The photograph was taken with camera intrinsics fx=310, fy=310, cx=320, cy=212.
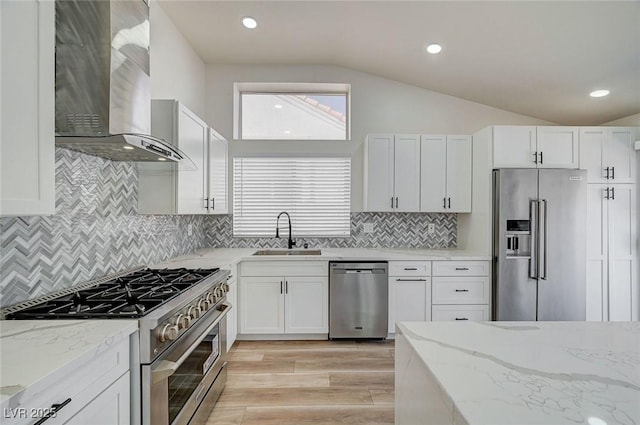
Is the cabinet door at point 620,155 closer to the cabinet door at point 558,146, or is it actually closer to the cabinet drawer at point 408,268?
the cabinet door at point 558,146

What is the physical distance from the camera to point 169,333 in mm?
1453

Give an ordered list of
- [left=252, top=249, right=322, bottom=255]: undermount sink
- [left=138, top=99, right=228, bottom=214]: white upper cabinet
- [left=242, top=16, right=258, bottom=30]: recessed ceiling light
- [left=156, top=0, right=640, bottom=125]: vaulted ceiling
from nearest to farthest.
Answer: [left=138, top=99, right=228, bottom=214]: white upper cabinet → [left=156, top=0, right=640, bottom=125]: vaulted ceiling → [left=242, top=16, right=258, bottom=30]: recessed ceiling light → [left=252, top=249, right=322, bottom=255]: undermount sink

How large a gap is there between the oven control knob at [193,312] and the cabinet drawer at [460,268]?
2.45 meters

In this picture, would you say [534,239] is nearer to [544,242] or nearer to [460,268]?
[544,242]

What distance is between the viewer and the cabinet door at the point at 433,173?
3.65 m

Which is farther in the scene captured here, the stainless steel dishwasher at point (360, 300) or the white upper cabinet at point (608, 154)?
the stainless steel dishwasher at point (360, 300)

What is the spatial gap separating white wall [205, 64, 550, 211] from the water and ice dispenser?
1.46 metres

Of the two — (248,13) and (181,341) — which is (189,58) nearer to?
(248,13)

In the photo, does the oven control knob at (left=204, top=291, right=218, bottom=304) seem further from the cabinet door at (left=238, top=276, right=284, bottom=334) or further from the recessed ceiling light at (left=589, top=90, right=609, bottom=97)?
the recessed ceiling light at (left=589, top=90, right=609, bottom=97)

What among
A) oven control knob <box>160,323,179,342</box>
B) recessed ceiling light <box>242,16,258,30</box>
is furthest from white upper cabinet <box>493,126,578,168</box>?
oven control knob <box>160,323,179,342</box>

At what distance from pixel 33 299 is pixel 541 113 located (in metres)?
4.99

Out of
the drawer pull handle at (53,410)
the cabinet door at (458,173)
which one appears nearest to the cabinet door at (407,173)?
the cabinet door at (458,173)

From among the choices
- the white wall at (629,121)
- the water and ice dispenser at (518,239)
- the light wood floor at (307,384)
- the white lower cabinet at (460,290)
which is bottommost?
the light wood floor at (307,384)

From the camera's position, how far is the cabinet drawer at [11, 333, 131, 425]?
88 centimetres
